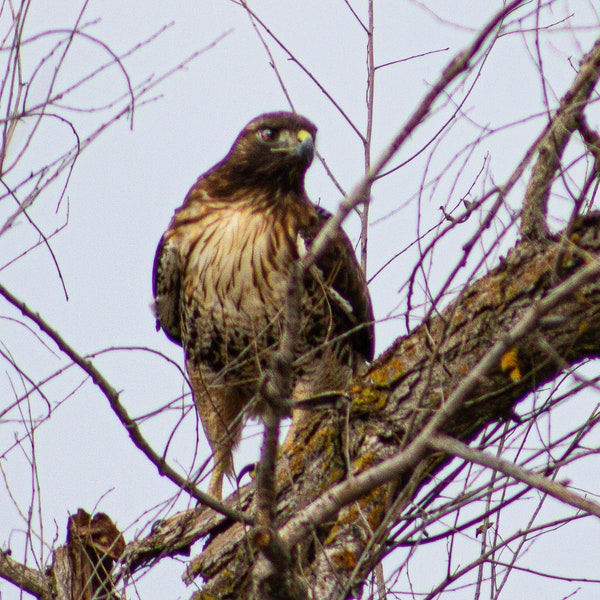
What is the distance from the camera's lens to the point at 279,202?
5258 millimetres

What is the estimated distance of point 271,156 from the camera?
5.27 m

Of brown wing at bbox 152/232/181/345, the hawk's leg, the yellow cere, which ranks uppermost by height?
the yellow cere

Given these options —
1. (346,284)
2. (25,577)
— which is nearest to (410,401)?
(346,284)

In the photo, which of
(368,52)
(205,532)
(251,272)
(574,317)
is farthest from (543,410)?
(368,52)

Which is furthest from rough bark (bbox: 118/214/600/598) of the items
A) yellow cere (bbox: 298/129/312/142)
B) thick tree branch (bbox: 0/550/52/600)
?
yellow cere (bbox: 298/129/312/142)

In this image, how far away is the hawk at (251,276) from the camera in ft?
16.5

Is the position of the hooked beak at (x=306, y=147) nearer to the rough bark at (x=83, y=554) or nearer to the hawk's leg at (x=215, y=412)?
the hawk's leg at (x=215, y=412)

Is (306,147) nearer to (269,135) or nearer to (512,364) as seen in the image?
(269,135)

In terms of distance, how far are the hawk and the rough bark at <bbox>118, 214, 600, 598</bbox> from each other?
82 cm

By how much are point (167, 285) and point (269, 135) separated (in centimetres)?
95

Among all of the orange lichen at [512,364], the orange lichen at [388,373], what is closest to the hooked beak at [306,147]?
the orange lichen at [388,373]

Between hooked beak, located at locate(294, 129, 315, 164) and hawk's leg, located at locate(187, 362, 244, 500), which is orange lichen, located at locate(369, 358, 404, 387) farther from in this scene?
hooked beak, located at locate(294, 129, 315, 164)

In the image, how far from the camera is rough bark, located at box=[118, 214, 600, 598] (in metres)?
3.83

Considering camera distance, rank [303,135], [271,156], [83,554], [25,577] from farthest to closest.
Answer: [271,156]
[303,135]
[83,554]
[25,577]
